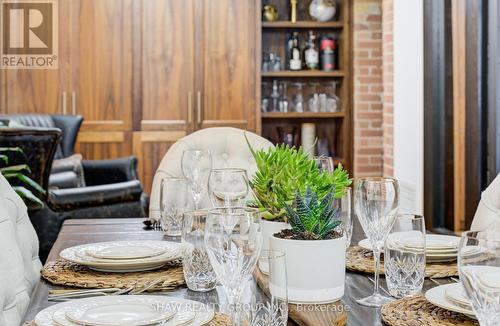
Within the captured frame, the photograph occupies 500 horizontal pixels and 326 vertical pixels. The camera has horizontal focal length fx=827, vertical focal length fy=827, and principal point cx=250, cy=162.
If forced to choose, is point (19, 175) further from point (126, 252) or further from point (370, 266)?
point (370, 266)

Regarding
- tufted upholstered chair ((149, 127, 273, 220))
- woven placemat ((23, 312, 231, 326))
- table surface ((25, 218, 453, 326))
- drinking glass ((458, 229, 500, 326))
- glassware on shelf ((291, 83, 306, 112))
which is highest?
glassware on shelf ((291, 83, 306, 112))

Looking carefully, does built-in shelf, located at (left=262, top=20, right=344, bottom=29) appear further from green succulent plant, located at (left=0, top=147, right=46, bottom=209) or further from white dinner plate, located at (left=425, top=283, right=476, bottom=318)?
white dinner plate, located at (left=425, top=283, right=476, bottom=318)

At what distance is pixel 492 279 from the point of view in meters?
1.04

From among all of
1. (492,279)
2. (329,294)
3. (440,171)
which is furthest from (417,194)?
(492,279)

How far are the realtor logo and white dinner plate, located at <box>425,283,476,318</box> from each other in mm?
5105

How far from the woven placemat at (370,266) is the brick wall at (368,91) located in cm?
438

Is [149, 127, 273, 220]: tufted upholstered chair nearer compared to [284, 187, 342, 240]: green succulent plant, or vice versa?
[284, 187, 342, 240]: green succulent plant

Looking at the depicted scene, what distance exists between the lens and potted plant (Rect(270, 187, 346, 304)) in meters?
1.42

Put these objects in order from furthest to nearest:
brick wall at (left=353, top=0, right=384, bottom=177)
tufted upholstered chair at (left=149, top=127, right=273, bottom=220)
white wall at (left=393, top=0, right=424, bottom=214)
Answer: brick wall at (left=353, top=0, right=384, bottom=177) < white wall at (left=393, top=0, right=424, bottom=214) < tufted upholstered chair at (left=149, top=127, right=273, bottom=220)

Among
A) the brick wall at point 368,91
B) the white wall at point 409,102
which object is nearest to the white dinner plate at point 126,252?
the white wall at point 409,102

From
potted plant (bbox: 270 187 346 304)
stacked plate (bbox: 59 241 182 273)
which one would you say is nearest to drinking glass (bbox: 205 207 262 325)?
potted plant (bbox: 270 187 346 304)

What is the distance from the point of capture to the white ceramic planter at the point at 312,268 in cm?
142

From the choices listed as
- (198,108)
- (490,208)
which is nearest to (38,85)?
(198,108)

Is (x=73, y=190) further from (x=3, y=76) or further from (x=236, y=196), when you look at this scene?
(x=3, y=76)
